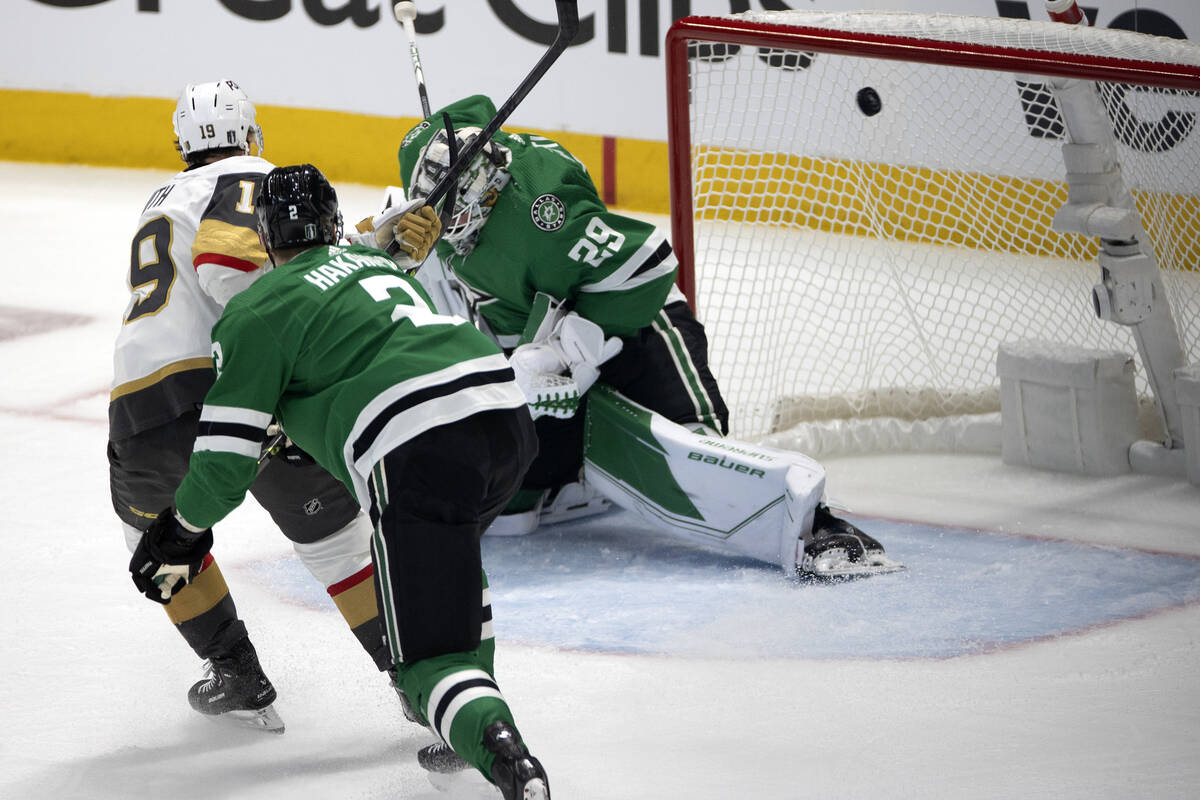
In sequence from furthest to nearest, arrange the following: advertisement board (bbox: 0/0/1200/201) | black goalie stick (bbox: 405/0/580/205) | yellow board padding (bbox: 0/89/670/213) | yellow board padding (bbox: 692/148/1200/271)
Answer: yellow board padding (bbox: 0/89/670/213) < advertisement board (bbox: 0/0/1200/201) < yellow board padding (bbox: 692/148/1200/271) < black goalie stick (bbox: 405/0/580/205)

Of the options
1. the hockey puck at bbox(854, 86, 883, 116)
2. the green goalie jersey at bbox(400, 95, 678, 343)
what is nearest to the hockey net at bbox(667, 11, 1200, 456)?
the hockey puck at bbox(854, 86, 883, 116)

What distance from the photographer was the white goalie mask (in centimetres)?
305

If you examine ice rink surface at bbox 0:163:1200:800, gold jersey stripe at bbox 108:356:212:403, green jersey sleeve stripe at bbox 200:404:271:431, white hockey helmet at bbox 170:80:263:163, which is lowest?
ice rink surface at bbox 0:163:1200:800

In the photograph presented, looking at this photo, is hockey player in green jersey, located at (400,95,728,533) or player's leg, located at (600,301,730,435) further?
player's leg, located at (600,301,730,435)

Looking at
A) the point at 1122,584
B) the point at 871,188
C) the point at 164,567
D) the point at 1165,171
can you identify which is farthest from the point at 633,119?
the point at 164,567

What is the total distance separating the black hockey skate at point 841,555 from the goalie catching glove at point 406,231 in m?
0.99

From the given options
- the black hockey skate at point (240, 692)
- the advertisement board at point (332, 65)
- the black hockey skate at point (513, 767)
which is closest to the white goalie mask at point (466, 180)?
the black hockey skate at point (240, 692)

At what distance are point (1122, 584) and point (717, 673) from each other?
873 millimetres

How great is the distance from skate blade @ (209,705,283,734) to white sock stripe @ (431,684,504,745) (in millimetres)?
595

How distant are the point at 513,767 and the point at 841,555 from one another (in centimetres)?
131

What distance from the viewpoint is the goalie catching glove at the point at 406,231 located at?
8.21 feet

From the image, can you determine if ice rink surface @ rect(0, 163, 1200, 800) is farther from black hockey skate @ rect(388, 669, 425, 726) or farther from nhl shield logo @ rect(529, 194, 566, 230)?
nhl shield logo @ rect(529, 194, 566, 230)

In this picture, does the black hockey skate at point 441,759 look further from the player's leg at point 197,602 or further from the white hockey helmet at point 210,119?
the white hockey helmet at point 210,119

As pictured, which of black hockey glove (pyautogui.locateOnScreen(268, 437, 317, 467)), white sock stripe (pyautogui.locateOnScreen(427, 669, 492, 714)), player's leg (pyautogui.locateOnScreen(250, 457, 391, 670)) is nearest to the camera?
white sock stripe (pyautogui.locateOnScreen(427, 669, 492, 714))
